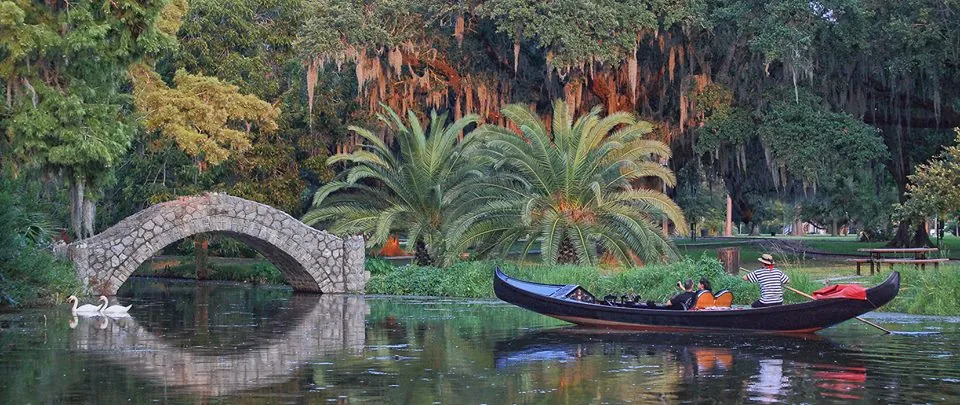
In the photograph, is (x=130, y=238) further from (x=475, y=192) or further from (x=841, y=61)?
(x=841, y=61)

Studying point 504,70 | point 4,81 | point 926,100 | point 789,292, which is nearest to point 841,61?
point 926,100

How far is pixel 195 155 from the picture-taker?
132ft

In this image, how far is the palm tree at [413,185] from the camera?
131 ft

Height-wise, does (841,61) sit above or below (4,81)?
above

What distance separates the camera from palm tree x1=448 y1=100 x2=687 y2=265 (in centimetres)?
3612

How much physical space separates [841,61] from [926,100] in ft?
12.5

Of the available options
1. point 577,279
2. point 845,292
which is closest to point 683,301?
point 845,292

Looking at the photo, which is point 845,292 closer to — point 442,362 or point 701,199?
point 442,362

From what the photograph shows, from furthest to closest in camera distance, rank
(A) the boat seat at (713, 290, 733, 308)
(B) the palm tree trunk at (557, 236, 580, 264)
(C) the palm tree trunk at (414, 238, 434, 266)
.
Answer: (C) the palm tree trunk at (414, 238, 434, 266), (B) the palm tree trunk at (557, 236, 580, 264), (A) the boat seat at (713, 290, 733, 308)

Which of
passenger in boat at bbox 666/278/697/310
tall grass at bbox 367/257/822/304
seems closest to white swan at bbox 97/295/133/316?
tall grass at bbox 367/257/822/304

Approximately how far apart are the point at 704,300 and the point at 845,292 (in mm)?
2946

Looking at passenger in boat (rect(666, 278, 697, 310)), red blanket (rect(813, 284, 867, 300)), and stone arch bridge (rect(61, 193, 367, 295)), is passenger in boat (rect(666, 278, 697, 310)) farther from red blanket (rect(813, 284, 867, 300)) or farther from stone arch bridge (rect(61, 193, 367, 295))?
stone arch bridge (rect(61, 193, 367, 295))

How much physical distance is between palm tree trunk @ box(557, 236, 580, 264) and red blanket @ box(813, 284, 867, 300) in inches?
535

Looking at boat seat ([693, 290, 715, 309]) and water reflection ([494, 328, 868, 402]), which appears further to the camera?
boat seat ([693, 290, 715, 309])
